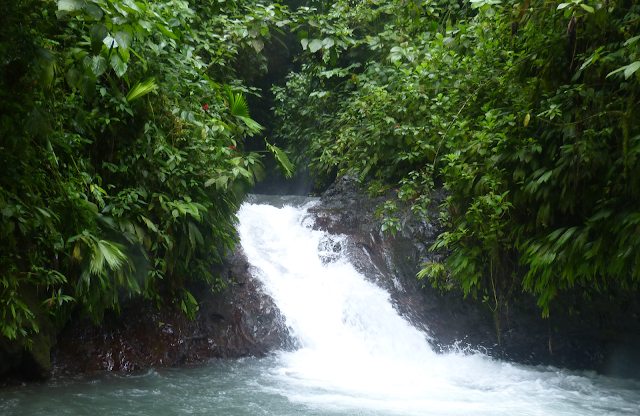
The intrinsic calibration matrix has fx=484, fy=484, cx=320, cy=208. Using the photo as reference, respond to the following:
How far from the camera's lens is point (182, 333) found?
624 cm

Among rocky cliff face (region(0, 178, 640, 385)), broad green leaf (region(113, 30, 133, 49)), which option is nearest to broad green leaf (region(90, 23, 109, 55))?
broad green leaf (region(113, 30, 133, 49))

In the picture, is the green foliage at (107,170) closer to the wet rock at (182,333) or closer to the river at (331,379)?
the wet rock at (182,333)

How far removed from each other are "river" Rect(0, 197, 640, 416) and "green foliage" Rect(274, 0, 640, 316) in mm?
1051

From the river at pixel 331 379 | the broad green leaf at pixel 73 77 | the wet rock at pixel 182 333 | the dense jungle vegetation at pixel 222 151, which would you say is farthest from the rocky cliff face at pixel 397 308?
the broad green leaf at pixel 73 77

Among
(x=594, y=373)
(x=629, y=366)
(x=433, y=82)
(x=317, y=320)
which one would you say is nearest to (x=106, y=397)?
(x=317, y=320)

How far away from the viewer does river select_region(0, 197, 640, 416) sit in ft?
14.9

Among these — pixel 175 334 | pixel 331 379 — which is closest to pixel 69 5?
pixel 331 379

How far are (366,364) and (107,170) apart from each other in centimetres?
400

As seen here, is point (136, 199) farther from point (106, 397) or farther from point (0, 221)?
point (106, 397)

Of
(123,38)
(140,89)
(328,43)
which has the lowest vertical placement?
(123,38)

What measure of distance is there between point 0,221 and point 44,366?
6.44ft

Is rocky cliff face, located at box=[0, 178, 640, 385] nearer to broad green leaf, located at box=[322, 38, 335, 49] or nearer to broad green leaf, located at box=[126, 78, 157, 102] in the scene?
broad green leaf, located at box=[126, 78, 157, 102]

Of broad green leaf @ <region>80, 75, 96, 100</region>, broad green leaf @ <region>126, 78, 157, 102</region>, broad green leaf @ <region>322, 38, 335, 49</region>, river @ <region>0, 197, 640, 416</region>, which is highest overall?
broad green leaf @ <region>126, 78, 157, 102</region>

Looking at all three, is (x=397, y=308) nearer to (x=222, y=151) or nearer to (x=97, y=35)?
(x=222, y=151)
